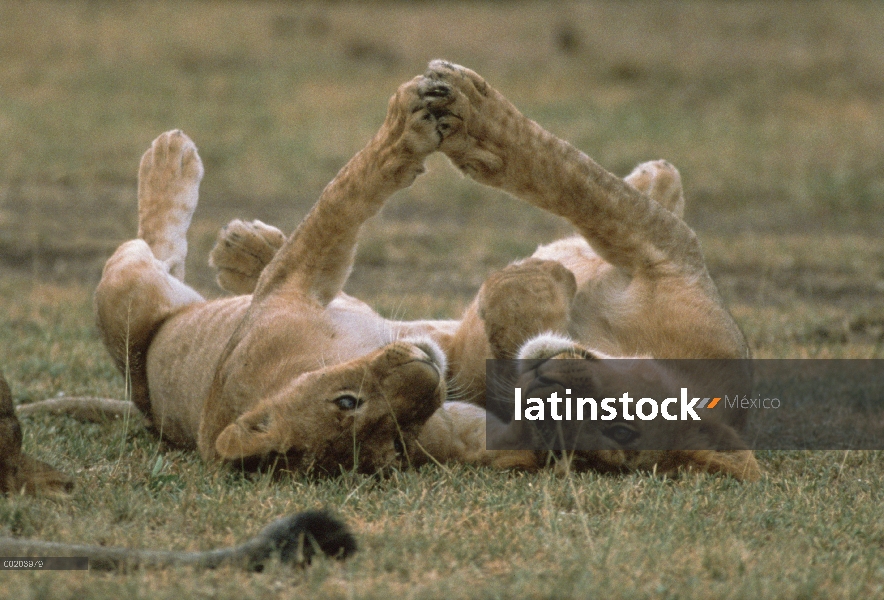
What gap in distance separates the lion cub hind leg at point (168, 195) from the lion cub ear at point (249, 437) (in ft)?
6.40

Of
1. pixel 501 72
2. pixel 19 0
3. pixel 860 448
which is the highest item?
pixel 19 0

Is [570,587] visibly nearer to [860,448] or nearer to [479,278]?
[860,448]

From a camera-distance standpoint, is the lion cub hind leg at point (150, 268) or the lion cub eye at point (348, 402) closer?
the lion cub eye at point (348, 402)

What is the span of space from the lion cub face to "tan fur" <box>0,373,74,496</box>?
1.48ft

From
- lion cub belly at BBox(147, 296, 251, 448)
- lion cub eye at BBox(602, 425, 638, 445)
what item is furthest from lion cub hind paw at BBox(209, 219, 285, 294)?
lion cub eye at BBox(602, 425, 638, 445)

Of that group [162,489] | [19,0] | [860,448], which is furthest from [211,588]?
[19,0]

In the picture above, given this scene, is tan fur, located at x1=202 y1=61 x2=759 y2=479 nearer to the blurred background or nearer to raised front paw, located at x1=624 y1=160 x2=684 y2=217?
raised front paw, located at x1=624 y1=160 x2=684 y2=217

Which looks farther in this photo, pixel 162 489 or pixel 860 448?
pixel 860 448

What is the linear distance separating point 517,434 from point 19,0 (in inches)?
606

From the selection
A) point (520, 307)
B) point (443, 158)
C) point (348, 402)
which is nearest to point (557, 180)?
point (520, 307)

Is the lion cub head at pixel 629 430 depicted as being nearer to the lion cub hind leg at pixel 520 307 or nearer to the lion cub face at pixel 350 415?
the lion cub hind leg at pixel 520 307

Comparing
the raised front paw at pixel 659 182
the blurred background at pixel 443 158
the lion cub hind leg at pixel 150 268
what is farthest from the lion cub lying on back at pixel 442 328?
the blurred background at pixel 443 158

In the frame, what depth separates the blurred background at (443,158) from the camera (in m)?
8.03

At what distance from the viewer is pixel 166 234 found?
5066 millimetres
